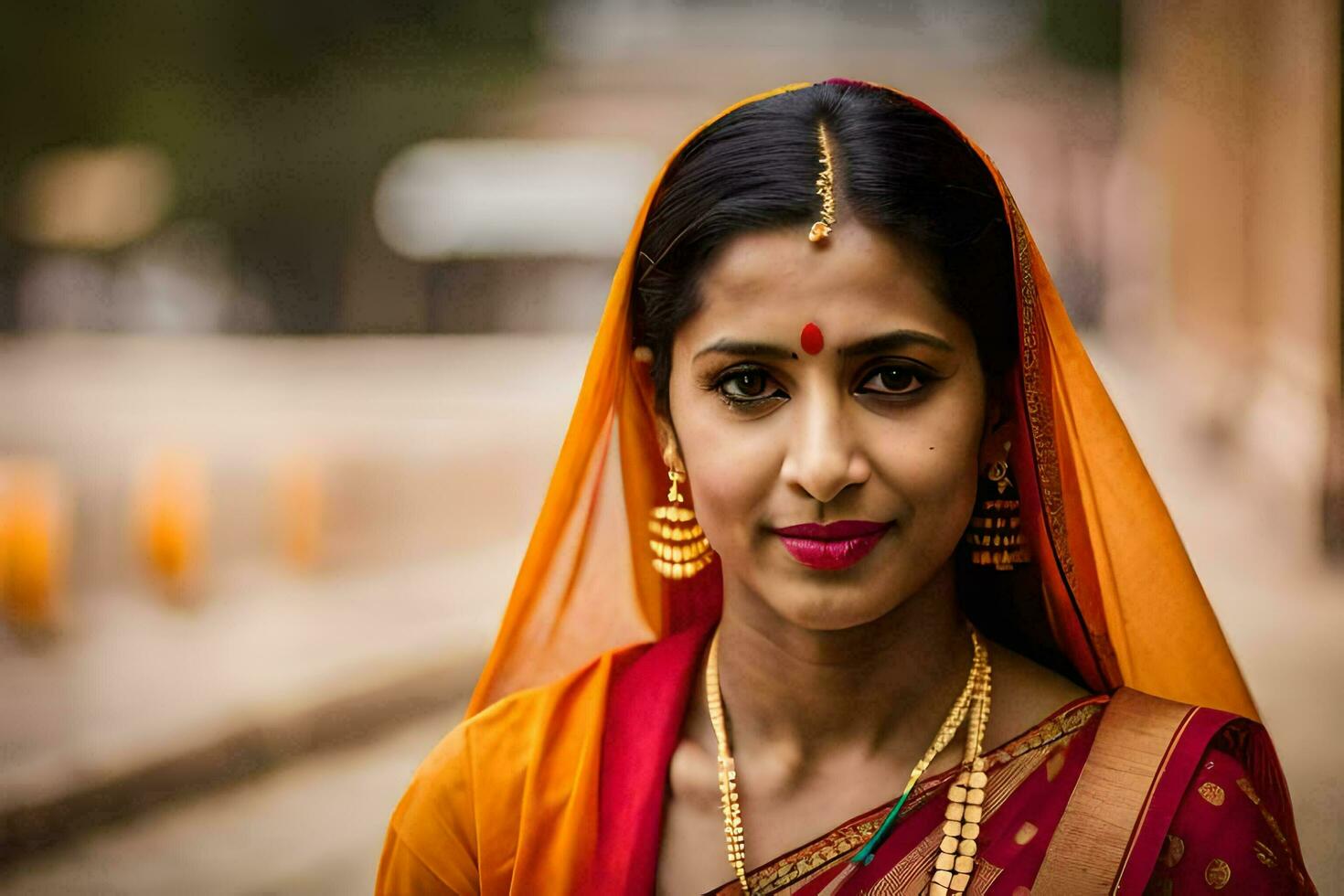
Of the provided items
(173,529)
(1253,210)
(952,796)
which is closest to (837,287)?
(952,796)

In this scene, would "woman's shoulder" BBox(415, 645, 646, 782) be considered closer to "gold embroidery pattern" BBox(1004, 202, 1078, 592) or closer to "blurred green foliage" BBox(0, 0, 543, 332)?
"gold embroidery pattern" BBox(1004, 202, 1078, 592)

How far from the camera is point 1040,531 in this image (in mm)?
1496

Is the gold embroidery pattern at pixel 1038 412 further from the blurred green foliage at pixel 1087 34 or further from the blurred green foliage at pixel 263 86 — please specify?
the blurred green foliage at pixel 263 86

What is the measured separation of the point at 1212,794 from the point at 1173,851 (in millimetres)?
72

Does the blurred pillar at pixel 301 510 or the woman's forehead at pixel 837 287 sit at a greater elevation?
the woman's forehead at pixel 837 287

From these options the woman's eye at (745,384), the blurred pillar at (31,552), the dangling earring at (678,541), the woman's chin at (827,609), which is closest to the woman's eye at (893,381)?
the woman's eye at (745,384)

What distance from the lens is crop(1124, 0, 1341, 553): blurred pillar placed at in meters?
4.89

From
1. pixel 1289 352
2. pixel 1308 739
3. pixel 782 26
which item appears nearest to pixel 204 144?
pixel 782 26

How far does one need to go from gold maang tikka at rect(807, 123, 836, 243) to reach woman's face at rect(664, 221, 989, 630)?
11 millimetres

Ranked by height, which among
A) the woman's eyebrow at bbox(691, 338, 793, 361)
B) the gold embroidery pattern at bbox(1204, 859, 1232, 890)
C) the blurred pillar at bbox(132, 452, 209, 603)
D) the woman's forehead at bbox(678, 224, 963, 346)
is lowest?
the blurred pillar at bbox(132, 452, 209, 603)

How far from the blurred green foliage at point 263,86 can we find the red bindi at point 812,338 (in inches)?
237

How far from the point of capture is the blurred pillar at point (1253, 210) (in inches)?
192

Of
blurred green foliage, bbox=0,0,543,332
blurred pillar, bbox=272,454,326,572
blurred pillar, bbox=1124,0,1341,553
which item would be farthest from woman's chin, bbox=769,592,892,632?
blurred green foliage, bbox=0,0,543,332

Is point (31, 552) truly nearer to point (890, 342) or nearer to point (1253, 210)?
point (1253, 210)
